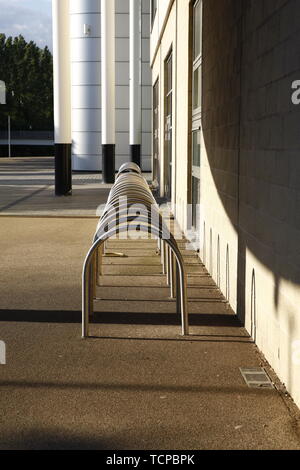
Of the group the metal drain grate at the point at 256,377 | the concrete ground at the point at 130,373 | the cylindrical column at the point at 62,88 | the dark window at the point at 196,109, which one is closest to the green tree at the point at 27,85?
the cylindrical column at the point at 62,88

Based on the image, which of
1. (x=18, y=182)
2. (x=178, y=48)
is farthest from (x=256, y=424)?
(x=18, y=182)

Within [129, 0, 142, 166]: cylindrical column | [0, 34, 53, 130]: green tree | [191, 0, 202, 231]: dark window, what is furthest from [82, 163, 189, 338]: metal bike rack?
[0, 34, 53, 130]: green tree

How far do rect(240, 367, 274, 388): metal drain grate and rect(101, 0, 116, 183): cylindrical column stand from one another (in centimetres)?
1899

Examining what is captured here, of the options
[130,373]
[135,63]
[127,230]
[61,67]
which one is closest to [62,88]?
[61,67]

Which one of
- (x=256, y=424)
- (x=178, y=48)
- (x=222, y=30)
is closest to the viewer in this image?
(x=256, y=424)

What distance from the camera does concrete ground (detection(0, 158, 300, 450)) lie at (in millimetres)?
3785

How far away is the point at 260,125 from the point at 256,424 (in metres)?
2.26

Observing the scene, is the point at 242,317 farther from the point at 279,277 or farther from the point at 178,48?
the point at 178,48

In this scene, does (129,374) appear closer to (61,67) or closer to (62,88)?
(62,88)

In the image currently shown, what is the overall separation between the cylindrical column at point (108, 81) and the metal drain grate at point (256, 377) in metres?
19.0

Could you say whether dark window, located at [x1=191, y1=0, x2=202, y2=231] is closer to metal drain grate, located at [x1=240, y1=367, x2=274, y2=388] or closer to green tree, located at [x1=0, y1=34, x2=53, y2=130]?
metal drain grate, located at [x1=240, y1=367, x2=274, y2=388]

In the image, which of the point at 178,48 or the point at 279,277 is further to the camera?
the point at 178,48
